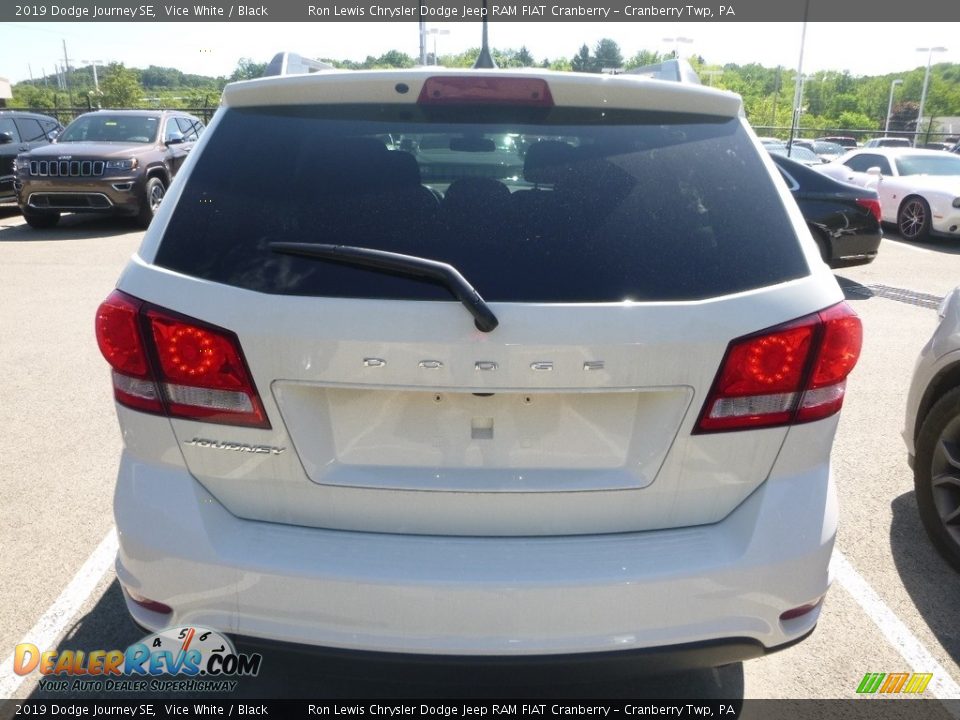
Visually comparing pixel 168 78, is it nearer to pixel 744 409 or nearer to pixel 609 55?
pixel 609 55

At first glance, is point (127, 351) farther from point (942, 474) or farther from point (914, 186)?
point (914, 186)

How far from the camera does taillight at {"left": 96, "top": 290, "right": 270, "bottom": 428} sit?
70.2 inches

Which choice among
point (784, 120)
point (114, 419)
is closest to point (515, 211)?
point (114, 419)

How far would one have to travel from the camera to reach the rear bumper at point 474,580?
1758mm

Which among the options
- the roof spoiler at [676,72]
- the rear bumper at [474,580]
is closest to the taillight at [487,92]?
the roof spoiler at [676,72]

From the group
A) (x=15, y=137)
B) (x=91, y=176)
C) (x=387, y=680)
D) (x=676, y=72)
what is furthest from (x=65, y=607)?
(x=15, y=137)

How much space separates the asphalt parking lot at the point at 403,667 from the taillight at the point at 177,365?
1.96 ft

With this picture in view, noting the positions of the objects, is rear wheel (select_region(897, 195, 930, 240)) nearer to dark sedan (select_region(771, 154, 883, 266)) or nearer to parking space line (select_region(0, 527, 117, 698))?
dark sedan (select_region(771, 154, 883, 266))

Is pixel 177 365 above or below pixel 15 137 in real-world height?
above

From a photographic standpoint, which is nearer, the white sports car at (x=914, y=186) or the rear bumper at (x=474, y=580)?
the rear bumper at (x=474, y=580)

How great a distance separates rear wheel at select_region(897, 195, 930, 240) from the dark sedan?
504cm

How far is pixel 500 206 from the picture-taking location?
1864 mm

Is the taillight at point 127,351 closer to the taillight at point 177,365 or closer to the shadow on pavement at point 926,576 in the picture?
the taillight at point 177,365

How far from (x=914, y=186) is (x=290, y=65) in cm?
1325
